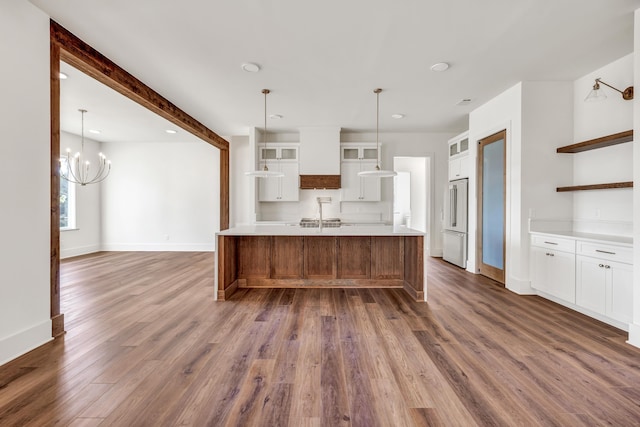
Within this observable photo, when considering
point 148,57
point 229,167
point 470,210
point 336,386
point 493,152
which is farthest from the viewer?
point 229,167

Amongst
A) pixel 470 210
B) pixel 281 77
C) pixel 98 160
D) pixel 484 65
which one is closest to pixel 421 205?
pixel 470 210

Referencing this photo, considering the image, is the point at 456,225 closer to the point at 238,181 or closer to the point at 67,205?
the point at 238,181

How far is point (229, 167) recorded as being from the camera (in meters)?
6.98

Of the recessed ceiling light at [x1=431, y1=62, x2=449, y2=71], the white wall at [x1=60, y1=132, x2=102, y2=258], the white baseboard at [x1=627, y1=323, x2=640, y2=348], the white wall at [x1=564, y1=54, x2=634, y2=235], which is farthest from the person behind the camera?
the white wall at [x1=60, y1=132, x2=102, y2=258]

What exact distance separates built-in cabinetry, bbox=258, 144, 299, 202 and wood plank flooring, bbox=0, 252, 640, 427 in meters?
2.97

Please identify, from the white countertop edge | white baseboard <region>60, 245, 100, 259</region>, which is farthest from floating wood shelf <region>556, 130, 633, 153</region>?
white baseboard <region>60, 245, 100, 259</region>

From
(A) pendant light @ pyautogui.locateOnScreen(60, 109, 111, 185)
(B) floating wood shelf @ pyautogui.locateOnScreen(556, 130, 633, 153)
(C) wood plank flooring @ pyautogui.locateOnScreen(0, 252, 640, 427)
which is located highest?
(A) pendant light @ pyautogui.locateOnScreen(60, 109, 111, 185)

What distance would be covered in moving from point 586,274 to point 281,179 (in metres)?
4.94

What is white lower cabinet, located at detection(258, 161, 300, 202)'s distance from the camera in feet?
20.2

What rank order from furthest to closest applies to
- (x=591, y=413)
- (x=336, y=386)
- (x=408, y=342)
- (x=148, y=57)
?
(x=148, y=57) → (x=408, y=342) → (x=336, y=386) → (x=591, y=413)

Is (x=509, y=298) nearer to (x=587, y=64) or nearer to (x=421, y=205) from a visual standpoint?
(x=587, y=64)

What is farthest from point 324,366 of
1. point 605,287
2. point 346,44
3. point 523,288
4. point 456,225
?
point 456,225

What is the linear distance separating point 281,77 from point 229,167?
3.73 m

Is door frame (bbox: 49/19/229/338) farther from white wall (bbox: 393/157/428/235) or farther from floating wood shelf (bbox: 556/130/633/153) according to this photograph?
white wall (bbox: 393/157/428/235)
